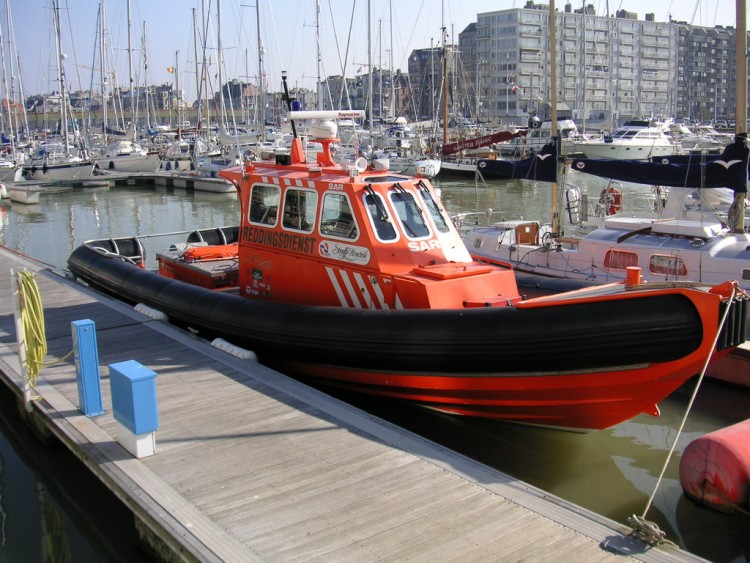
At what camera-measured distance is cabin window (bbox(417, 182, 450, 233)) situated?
787 cm

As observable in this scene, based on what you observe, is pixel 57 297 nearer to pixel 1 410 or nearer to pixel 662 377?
pixel 1 410

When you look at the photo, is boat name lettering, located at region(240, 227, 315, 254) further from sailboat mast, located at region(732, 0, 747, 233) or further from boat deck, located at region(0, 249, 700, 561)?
sailboat mast, located at region(732, 0, 747, 233)

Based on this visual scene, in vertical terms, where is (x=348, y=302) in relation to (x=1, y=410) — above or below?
above

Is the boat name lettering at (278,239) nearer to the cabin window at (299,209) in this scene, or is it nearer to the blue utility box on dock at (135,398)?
the cabin window at (299,209)

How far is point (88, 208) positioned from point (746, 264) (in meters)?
28.4

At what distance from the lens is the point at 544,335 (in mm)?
5785

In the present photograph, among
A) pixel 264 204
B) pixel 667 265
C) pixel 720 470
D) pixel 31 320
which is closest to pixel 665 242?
pixel 667 265

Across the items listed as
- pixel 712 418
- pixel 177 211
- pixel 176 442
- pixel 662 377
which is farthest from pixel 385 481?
pixel 177 211

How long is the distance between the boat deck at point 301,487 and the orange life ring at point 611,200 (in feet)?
38.4

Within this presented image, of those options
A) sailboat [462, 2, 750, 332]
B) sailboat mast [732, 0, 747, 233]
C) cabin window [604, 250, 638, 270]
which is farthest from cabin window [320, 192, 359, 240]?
sailboat mast [732, 0, 747, 233]

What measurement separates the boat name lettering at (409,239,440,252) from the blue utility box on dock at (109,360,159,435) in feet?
10.4

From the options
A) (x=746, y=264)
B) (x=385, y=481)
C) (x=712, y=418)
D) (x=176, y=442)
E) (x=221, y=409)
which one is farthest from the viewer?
(x=746, y=264)

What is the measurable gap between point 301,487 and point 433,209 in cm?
396

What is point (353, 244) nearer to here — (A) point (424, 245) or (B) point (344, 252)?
(B) point (344, 252)
